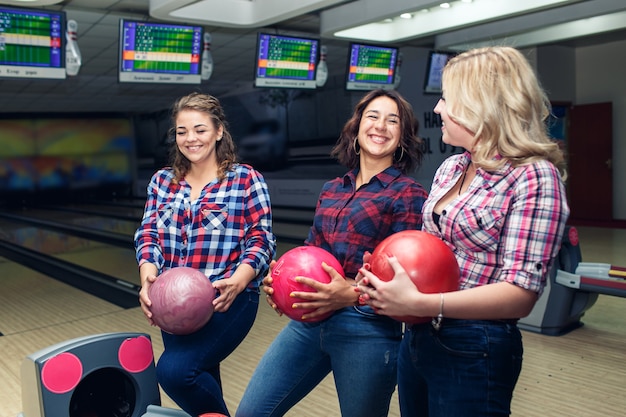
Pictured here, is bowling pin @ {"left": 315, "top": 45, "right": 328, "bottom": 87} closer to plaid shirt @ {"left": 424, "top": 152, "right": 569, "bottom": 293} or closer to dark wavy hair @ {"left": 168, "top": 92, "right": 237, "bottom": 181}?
dark wavy hair @ {"left": 168, "top": 92, "right": 237, "bottom": 181}

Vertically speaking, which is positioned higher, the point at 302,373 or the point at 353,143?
the point at 353,143

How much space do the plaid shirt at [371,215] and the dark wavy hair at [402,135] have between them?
5cm

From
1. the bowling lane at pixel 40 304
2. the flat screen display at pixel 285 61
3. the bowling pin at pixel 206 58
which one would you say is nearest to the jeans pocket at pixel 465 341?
the bowling lane at pixel 40 304

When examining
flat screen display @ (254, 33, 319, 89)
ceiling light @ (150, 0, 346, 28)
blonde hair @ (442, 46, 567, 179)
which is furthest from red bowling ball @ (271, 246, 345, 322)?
flat screen display @ (254, 33, 319, 89)

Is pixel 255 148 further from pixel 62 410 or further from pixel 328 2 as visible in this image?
pixel 62 410

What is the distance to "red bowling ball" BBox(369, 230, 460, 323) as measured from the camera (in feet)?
3.47

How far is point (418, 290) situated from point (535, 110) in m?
0.37

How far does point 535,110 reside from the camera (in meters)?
1.04

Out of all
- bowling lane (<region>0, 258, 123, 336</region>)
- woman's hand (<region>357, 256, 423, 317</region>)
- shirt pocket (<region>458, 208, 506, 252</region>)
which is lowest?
bowling lane (<region>0, 258, 123, 336</region>)

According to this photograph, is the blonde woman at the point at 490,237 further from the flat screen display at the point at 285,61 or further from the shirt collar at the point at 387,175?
the flat screen display at the point at 285,61

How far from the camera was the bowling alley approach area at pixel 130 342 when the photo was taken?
1589mm

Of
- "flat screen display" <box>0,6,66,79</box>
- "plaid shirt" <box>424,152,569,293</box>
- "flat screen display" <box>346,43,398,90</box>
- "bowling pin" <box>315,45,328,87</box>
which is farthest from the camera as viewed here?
"flat screen display" <box>346,43,398,90</box>

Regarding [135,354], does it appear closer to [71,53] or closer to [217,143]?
[217,143]

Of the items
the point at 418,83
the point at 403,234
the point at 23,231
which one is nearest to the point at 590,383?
the point at 403,234
